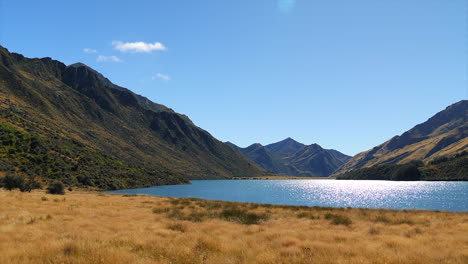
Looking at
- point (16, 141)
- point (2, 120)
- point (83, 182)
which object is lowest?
point (83, 182)

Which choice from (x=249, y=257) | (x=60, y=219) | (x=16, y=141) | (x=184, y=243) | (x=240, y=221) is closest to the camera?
(x=249, y=257)

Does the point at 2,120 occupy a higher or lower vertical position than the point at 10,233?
higher

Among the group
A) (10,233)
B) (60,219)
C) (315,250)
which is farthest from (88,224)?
(315,250)

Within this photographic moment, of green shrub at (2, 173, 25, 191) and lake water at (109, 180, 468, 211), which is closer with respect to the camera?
green shrub at (2, 173, 25, 191)

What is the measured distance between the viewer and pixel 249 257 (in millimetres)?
10266

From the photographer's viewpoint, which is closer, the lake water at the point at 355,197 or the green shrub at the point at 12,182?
the green shrub at the point at 12,182

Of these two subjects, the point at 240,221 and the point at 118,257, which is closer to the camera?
the point at 118,257

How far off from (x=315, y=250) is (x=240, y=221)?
11717 mm

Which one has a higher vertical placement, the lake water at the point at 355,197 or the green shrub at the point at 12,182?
the green shrub at the point at 12,182

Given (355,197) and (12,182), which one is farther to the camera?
(355,197)

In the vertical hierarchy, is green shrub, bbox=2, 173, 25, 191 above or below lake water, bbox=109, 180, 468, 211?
above

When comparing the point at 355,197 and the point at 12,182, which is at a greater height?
the point at 12,182

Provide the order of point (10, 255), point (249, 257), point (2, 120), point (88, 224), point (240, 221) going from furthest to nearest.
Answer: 1. point (2, 120)
2. point (240, 221)
3. point (88, 224)
4. point (249, 257)
5. point (10, 255)

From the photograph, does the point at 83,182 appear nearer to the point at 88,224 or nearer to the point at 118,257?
the point at 88,224
